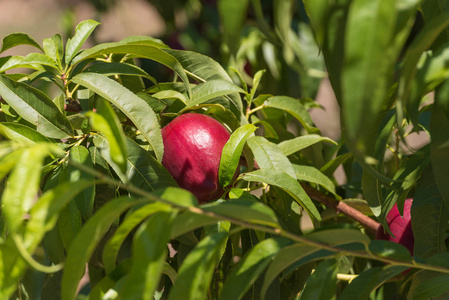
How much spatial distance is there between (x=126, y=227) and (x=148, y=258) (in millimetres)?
51

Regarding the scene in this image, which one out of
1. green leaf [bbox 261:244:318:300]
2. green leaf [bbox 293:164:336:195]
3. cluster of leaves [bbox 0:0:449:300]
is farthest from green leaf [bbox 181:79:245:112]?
green leaf [bbox 261:244:318:300]

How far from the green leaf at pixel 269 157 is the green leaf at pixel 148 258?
0.74ft

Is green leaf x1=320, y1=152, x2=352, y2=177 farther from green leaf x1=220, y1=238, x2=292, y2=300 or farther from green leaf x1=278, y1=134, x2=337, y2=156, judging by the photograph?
green leaf x1=220, y1=238, x2=292, y2=300

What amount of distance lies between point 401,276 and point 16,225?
19.1 inches

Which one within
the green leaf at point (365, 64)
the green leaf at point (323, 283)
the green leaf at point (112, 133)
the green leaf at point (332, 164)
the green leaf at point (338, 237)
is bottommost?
the green leaf at point (332, 164)

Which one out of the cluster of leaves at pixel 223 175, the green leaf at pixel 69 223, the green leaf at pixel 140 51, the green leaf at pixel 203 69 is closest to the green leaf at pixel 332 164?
the cluster of leaves at pixel 223 175

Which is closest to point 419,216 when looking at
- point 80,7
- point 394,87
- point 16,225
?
point 394,87

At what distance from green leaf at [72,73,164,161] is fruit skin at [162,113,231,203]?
0.18 ft

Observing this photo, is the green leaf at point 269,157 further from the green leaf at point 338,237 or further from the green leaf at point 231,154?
the green leaf at point 338,237

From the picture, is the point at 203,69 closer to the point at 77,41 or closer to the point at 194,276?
the point at 77,41

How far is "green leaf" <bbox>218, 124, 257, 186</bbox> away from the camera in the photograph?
1.81 ft

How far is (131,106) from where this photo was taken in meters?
0.52

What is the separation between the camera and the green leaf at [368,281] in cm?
44

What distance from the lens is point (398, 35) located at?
1.01ft
